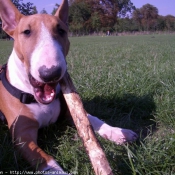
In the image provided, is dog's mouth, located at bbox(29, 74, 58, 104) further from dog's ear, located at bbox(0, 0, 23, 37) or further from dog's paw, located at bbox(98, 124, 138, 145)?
dog's ear, located at bbox(0, 0, 23, 37)

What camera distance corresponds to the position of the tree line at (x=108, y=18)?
59.6m

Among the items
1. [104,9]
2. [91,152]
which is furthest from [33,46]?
[104,9]

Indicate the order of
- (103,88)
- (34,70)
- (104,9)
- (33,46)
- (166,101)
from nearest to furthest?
(34,70) < (33,46) < (166,101) < (103,88) < (104,9)

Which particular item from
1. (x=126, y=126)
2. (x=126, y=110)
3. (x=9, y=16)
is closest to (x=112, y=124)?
(x=126, y=126)

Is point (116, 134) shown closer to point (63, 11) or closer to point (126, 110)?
point (126, 110)

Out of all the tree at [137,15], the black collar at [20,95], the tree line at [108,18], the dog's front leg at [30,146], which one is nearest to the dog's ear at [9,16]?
the black collar at [20,95]

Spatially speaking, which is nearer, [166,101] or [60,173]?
[60,173]

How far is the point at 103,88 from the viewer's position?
334 cm

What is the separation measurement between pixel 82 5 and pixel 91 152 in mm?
66501

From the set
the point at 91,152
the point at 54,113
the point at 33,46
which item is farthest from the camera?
the point at 54,113

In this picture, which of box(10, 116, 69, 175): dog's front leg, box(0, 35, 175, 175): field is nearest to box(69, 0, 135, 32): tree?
box(0, 35, 175, 175): field

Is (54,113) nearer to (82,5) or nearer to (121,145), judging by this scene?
(121,145)

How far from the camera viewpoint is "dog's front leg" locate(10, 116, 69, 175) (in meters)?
1.67

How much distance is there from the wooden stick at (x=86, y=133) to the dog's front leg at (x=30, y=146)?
10.1 inches
